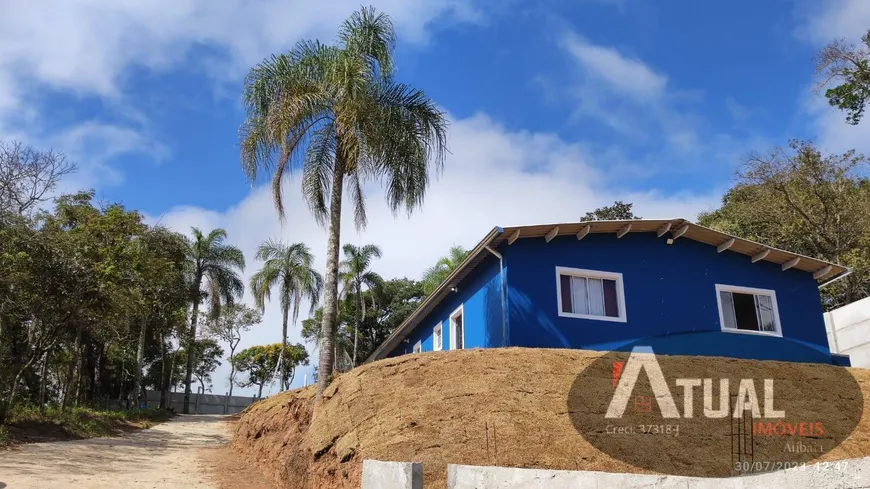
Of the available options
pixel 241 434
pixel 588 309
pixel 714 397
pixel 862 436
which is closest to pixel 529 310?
pixel 588 309

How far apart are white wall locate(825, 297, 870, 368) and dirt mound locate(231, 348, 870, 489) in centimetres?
702

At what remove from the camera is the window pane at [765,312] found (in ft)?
58.3

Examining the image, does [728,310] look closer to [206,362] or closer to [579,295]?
[579,295]

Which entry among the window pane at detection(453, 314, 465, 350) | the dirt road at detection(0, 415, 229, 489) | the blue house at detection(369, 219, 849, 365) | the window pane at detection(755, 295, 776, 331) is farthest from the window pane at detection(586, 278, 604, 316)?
the dirt road at detection(0, 415, 229, 489)

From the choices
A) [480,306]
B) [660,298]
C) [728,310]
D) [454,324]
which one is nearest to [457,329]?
[454,324]

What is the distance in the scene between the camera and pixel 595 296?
16594mm

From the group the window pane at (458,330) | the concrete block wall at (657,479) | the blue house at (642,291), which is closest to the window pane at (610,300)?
the blue house at (642,291)

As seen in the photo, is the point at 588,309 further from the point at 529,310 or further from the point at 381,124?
the point at 381,124

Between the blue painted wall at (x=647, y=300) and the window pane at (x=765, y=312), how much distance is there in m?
0.29

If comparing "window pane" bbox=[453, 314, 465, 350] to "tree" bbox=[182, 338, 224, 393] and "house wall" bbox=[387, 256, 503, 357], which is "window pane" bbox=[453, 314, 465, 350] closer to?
"house wall" bbox=[387, 256, 503, 357]

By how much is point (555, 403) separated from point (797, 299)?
1176 centimetres

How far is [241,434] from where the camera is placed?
20.1 metres

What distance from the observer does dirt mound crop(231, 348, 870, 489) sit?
9.08 m

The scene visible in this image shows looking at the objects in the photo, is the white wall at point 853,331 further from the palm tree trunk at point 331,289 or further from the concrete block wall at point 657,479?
the concrete block wall at point 657,479
